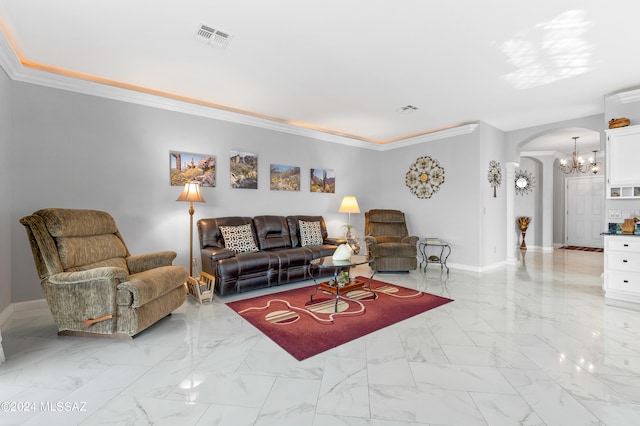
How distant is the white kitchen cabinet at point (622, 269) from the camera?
3.33 meters

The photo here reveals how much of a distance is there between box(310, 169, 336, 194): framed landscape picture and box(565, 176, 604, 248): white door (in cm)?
765

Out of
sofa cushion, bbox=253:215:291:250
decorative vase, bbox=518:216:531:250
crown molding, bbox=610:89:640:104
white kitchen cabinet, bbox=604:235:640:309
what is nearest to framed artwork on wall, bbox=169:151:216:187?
sofa cushion, bbox=253:215:291:250

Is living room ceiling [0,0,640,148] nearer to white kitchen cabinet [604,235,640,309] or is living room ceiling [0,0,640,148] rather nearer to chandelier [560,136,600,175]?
white kitchen cabinet [604,235,640,309]

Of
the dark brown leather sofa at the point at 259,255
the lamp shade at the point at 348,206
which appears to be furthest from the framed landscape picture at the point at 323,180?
the dark brown leather sofa at the point at 259,255

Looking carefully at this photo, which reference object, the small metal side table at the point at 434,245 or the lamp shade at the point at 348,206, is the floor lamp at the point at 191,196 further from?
the small metal side table at the point at 434,245

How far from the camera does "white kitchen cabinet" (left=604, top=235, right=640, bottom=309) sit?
10.9 ft

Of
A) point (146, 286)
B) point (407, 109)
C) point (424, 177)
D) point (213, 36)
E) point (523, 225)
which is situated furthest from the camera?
point (523, 225)

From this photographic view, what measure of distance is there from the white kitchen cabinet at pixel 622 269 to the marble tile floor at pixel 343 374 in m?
0.62

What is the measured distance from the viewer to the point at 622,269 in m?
3.42

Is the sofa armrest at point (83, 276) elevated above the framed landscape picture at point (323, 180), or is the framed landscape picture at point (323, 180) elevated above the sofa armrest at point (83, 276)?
the framed landscape picture at point (323, 180)

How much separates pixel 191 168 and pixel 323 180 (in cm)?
246

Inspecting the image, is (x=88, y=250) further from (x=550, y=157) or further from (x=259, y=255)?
(x=550, y=157)

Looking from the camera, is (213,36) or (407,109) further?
(407,109)

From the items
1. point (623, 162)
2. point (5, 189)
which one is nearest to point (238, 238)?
point (5, 189)
